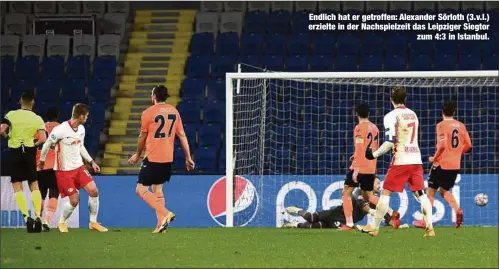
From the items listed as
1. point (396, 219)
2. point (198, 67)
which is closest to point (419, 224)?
point (396, 219)

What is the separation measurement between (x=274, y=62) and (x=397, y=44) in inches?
114

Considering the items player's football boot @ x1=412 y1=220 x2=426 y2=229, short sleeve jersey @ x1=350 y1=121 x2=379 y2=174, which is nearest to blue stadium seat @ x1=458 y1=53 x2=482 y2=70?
player's football boot @ x1=412 y1=220 x2=426 y2=229

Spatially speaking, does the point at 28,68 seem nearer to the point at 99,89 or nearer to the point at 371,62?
the point at 99,89

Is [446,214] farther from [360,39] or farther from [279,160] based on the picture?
[360,39]

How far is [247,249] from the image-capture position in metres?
12.8

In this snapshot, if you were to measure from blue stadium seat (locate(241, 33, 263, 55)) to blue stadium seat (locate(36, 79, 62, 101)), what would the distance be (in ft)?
14.5

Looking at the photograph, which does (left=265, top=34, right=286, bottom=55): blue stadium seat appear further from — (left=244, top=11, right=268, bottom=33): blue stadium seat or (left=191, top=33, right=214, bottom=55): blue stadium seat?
(left=191, top=33, right=214, bottom=55): blue stadium seat

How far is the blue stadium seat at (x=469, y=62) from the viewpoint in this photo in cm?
2547

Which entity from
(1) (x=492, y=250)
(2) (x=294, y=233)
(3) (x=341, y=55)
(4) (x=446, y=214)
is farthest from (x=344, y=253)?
(3) (x=341, y=55)

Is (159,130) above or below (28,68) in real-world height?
below

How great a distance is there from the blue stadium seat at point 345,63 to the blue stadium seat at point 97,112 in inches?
211

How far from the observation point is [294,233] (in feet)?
53.9

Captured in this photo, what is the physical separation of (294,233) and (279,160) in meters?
6.10

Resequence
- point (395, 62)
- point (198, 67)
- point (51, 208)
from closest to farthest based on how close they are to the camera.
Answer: point (51, 208)
point (395, 62)
point (198, 67)
